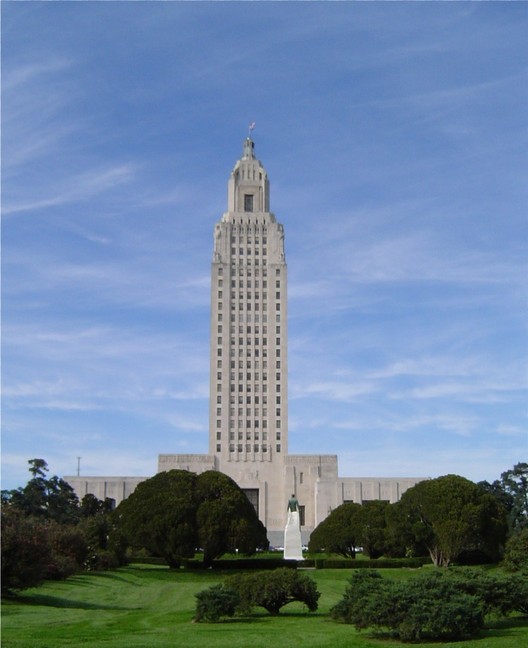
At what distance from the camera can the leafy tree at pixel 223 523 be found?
54062 millimetres

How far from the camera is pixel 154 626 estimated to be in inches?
862

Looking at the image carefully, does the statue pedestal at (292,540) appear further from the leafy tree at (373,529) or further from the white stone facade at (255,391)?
the white stone facade at (255,391)

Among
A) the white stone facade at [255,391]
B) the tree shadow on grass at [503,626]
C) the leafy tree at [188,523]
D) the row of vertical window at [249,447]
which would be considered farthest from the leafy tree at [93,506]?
the tree shadow on grass at [503,626]

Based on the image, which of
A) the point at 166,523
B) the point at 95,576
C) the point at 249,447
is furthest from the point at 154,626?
the point at 249,447

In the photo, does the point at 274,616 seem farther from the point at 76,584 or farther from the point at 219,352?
the point at 219,352

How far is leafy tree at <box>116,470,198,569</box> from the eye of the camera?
53906mm

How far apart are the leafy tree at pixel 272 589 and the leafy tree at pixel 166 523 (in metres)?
29.5

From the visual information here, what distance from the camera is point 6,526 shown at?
29.2 m

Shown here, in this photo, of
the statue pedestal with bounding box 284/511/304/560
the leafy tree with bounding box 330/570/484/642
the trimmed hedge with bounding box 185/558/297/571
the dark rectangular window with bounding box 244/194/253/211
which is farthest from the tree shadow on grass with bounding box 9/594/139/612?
the dark rectangular window with bounding box 244/194/253/211

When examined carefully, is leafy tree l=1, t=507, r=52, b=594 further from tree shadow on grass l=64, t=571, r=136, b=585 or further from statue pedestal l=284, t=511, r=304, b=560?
statue pedestal l=284, t=511, r=304, b=560

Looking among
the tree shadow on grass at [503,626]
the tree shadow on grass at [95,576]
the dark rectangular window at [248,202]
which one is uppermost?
the dark rectangular window at [248,202]

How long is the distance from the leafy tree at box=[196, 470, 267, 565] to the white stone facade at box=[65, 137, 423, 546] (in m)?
40.4

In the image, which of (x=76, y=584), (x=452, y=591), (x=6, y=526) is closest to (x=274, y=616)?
(x=452, y=591)

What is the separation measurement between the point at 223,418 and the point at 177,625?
82368 mm
